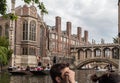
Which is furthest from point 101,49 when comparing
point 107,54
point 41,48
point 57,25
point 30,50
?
point 30,50

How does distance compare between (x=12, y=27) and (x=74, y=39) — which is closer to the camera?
(x=12, y=27)

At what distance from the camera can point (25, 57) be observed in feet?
192

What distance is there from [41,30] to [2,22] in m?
7.37

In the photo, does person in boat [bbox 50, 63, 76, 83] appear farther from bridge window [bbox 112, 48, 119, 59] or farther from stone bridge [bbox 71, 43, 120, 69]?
bridge window [bbox 112, 48, 119, 59]

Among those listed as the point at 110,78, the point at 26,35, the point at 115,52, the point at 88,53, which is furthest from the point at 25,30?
the point at 110,78

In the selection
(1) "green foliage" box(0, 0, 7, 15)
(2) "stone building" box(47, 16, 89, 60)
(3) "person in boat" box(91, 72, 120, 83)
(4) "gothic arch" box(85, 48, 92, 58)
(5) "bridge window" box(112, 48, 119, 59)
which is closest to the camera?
(3) "person in boat" box(91, 72, 120, 83)

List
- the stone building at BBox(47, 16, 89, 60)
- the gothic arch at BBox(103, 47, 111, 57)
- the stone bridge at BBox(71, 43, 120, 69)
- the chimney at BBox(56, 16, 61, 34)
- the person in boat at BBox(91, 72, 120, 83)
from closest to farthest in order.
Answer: the person in boat at BBox(91, 72, 120, 83), the stone building at BBox(47, 16, 89, 60), the chimney at BBox(56, 16, 61, 34), the stone bridge at BBox(71, 43, 120, 69), the gothic arch at BBox(103, 47, 111, 57)

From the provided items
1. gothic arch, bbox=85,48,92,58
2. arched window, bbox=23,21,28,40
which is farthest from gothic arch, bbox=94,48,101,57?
arched window, bbox=23,21,28,40

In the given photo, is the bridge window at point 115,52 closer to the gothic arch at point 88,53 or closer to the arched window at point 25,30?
the gothic arch at point 88,53

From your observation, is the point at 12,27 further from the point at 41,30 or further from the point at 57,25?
the point at 57,25

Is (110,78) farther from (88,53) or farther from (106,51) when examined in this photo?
(88,53)

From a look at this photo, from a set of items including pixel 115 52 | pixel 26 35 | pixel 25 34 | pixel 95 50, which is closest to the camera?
pixel 26 35

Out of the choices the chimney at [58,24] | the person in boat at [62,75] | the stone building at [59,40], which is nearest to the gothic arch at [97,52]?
the stone building at [59,40]

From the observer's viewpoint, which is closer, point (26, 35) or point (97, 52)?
point (26, 35)
